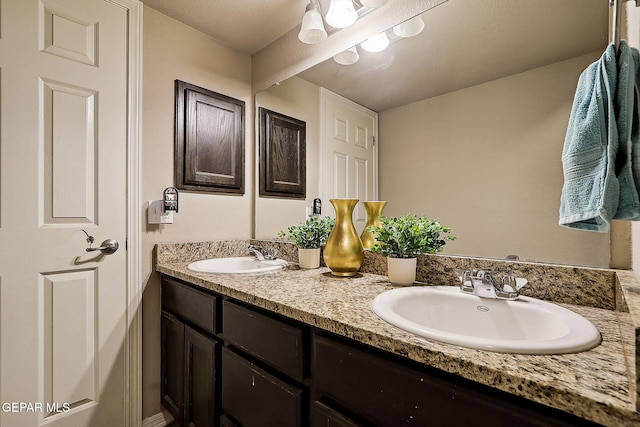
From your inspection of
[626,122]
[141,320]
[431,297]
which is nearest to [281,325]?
[431,297]

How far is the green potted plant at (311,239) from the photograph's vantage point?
4.76ft

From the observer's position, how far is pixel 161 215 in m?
1.60

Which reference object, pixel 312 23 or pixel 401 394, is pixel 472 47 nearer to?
pixel 312 23

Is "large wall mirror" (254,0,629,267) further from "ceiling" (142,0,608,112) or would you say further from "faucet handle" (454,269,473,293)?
"faucet handle" (454,269,473,293)

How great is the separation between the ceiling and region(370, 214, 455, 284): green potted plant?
0.54m

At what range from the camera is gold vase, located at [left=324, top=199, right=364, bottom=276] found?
1.23 m

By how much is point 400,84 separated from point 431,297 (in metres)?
0.91

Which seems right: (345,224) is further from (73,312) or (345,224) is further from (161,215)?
(73,312)

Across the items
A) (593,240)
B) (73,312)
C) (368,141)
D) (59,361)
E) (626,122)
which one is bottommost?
(59,361)

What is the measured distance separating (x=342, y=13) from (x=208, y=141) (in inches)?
39.6

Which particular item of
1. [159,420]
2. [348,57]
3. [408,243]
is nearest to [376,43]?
[348,57]

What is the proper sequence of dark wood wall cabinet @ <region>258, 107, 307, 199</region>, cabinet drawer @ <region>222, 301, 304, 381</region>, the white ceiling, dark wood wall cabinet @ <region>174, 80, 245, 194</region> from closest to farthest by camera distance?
1. cabinet drawer @ <region>222, 301, 304, 381</region>
2. the white ceiling
3. dark wood wall cabinet @ <region>174, 80, 245, 194</region>
4. dark wood wall cabinet @ <region>258, 107, 307, 199</region>

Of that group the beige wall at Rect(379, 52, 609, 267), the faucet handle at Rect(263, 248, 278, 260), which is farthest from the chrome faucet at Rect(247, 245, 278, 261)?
the beige wall at Rect(379, 52, 609, 267)

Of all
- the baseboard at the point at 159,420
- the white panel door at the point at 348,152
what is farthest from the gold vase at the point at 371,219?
the baseboard at the point at 159,420
